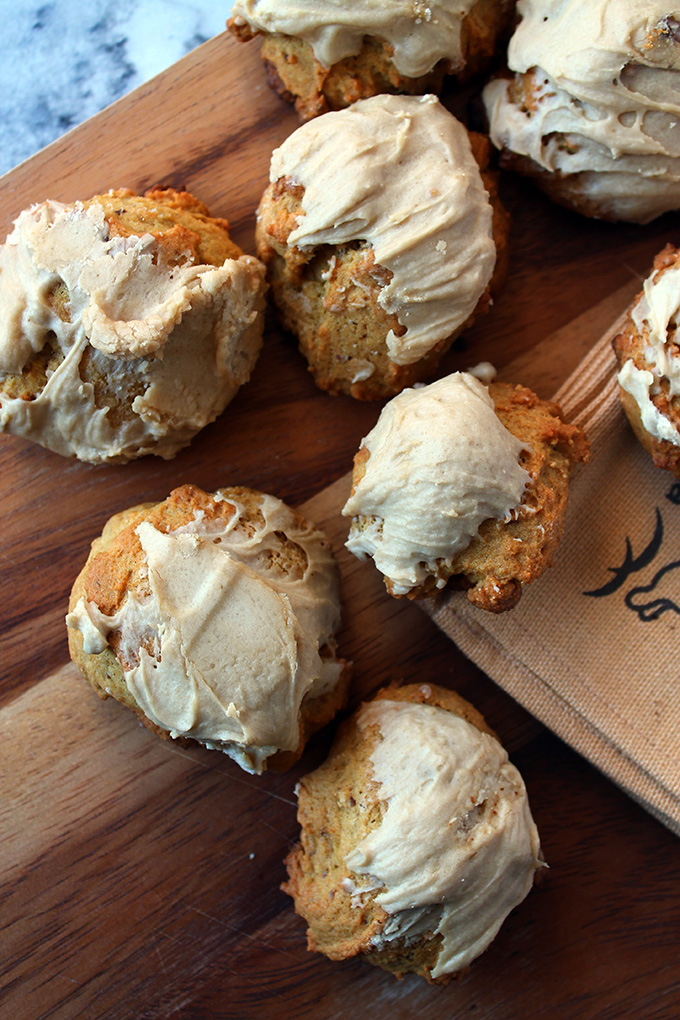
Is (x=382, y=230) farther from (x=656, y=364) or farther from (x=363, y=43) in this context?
(x=656, y=364)

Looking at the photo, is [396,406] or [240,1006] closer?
[396,406]

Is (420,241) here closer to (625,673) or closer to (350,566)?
(350,566)

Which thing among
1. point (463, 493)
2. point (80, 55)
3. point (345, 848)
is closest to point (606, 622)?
point (463, 493)

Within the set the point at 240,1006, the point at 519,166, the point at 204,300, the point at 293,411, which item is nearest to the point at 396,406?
the point at 293,411

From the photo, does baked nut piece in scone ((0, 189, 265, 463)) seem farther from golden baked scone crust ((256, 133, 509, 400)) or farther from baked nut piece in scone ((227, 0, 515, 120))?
baked nut piece in scone ((227, 0, 515, 120))

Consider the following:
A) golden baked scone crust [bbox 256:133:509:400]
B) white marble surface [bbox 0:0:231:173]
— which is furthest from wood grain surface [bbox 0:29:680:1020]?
white marble surface [bbox 0:0:231:173]

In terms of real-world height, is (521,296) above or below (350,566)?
above
